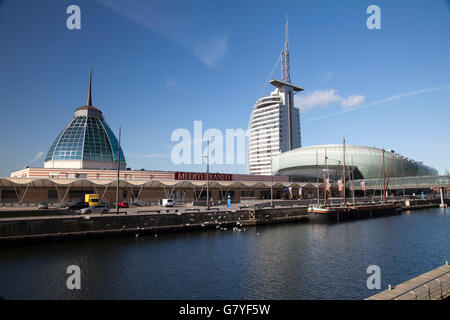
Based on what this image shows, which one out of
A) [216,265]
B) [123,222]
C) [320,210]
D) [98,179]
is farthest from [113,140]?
[216,265]

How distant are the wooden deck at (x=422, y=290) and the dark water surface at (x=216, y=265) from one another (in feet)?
19.0

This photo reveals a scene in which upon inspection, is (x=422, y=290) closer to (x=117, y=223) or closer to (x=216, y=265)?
(x=216, y=265)

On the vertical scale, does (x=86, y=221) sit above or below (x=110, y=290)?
above

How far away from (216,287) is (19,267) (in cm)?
1666

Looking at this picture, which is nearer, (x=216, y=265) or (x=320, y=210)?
(x=216, y=265)

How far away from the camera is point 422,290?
1256 centimetres

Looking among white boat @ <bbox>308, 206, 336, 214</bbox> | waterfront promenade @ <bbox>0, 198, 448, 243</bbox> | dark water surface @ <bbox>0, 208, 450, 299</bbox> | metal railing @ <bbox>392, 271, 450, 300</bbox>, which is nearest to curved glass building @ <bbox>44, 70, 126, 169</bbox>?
waterfront promenade @ <bbox>0, 198, 448, 243</bbox>

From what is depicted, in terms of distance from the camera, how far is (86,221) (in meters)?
37.1

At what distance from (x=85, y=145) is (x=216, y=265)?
86.6 meters

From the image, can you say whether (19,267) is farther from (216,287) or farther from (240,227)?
(240,227)

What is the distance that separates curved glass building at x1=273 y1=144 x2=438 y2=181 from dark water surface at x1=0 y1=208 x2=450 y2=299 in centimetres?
10775
